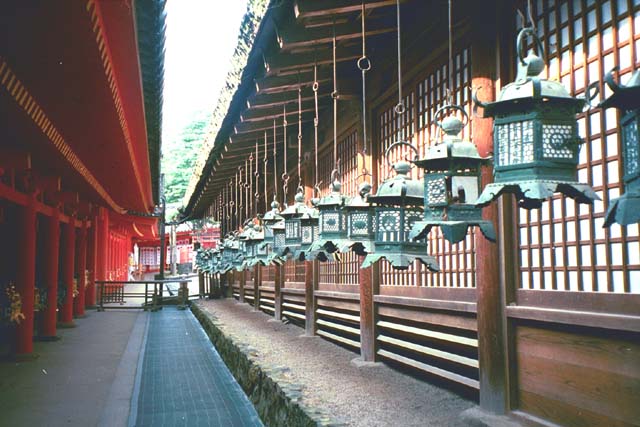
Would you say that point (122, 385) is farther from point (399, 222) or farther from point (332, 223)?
point (399, 222)

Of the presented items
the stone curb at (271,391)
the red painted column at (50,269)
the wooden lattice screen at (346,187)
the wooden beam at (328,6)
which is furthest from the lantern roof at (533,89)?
the red painted column at (50,269)

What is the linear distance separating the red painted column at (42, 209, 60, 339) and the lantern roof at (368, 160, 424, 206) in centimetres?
1171

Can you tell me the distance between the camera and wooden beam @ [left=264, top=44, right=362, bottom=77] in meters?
7.79

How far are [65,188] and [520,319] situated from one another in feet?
41.8

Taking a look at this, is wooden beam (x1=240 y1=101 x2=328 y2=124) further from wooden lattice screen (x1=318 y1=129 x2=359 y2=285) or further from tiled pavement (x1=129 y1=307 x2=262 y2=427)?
tiled pavement (x1=129 y1=307 x2=262 y2=427)

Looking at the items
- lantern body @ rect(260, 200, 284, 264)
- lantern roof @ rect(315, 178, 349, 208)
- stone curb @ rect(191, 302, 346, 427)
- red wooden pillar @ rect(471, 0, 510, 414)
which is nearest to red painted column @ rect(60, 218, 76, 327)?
stone curb @ rect(191, 302, 346, 427)

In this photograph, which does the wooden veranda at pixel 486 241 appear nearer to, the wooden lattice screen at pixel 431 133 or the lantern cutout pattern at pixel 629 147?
the wooden lattice screen at pixel 431 133

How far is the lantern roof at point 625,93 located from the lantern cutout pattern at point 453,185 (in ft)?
4.62

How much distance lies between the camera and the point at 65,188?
14703 mm

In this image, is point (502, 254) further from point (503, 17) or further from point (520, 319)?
point (503, 17)

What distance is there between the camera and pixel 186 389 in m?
9.70

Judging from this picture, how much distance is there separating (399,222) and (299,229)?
2600mm

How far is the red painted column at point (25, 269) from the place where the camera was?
11.3 meters

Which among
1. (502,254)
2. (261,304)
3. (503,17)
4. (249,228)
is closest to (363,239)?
(502,254)
